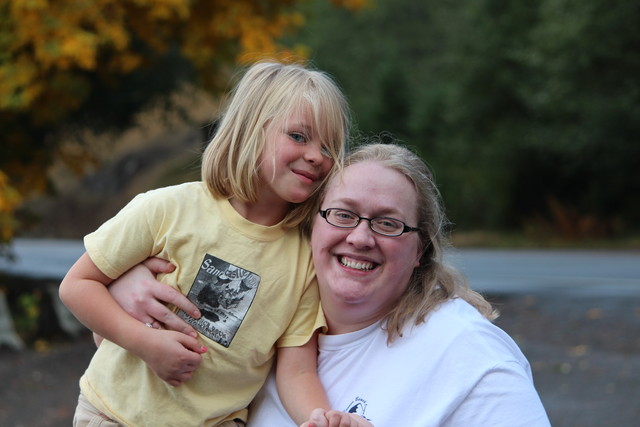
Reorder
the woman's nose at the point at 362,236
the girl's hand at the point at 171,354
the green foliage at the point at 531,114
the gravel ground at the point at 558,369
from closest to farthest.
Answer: the woman's nose at the point at 362,236, the girl's hand at the point at 171,354, the gravel ground at the point at 558,369, the green foliage at the point at 531,114

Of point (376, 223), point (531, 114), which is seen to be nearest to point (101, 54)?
point (376, 223)

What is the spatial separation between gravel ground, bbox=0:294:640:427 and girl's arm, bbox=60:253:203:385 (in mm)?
4311

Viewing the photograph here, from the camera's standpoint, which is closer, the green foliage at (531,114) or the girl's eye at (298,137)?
the girl's eye at (298,137)

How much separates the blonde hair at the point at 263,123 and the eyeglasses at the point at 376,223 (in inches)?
6.9

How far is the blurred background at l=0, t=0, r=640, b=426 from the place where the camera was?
8258 millimetres

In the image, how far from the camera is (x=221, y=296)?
242 centimetres

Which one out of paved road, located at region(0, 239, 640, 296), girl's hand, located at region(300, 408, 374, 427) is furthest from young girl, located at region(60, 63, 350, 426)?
paved road, located at region(0, 239, 640, 296)

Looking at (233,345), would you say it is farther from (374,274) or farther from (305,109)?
(305,109)

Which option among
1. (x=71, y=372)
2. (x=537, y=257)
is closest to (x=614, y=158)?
(x=537, y=257)

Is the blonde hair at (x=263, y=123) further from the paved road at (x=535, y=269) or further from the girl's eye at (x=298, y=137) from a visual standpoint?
the paved road at (x=535, y=269)

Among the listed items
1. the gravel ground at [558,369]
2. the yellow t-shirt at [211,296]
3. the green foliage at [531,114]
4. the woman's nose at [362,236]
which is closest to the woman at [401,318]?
the woman's nose at [362,236]

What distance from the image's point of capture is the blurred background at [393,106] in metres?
8.26

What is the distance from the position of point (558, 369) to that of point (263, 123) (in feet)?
19.6

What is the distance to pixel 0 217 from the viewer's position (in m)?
7.87
